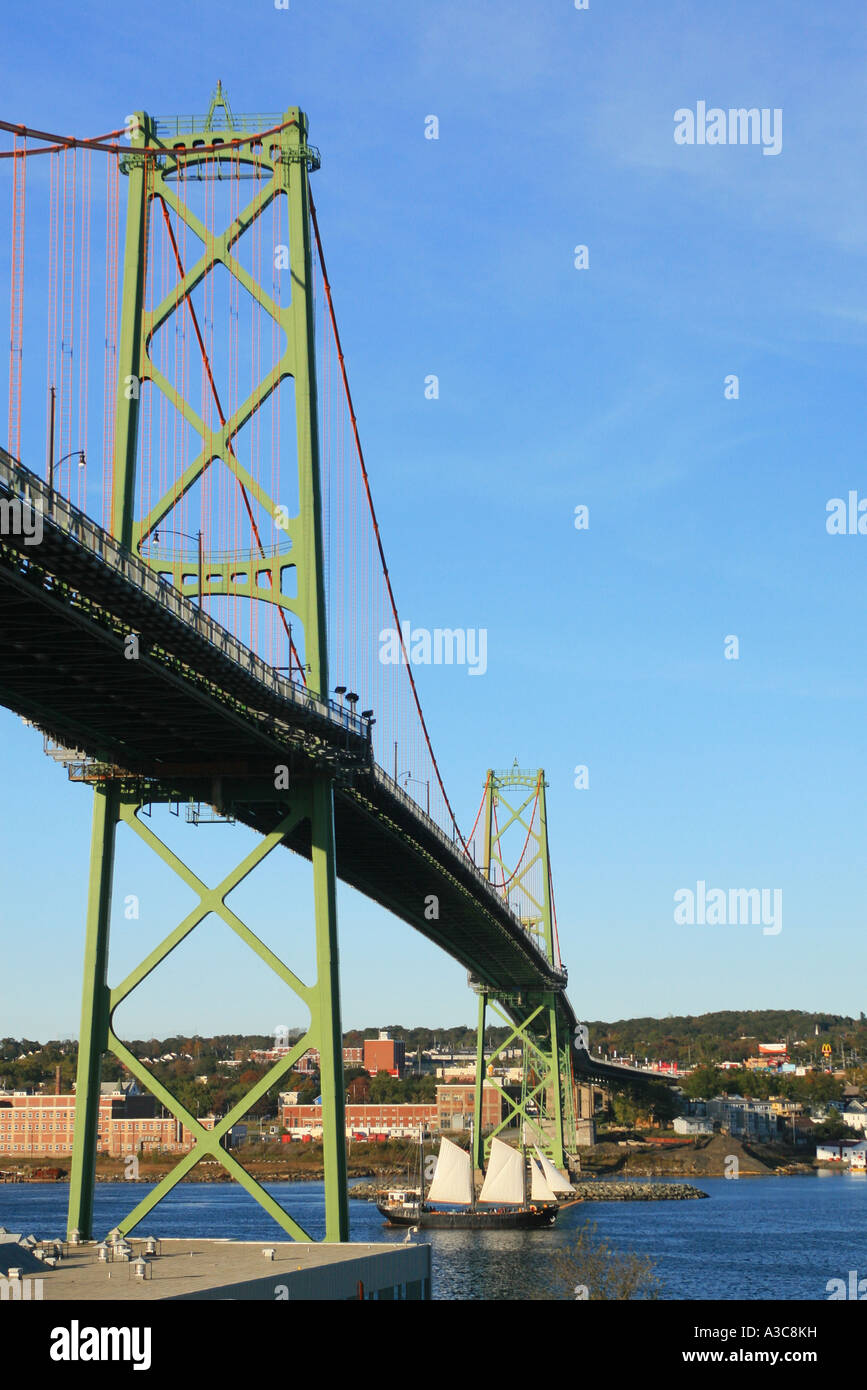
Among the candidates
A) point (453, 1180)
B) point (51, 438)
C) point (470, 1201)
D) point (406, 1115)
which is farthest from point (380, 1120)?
point (51, 438)

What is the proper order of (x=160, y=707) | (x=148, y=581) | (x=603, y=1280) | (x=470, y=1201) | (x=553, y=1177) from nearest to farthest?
1. (x=148, y=581)
2. (x=160, y=707)
3. (x=603, y=1280)
4. (x=470, y=1201)
5. (x=553, y=1177)

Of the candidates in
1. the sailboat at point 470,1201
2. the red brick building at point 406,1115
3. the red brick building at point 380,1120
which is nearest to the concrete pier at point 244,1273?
the sailboat at point 470,1201

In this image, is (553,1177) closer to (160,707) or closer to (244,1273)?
(160,707)

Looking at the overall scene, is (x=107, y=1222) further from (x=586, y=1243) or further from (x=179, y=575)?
(x=179, y=575)

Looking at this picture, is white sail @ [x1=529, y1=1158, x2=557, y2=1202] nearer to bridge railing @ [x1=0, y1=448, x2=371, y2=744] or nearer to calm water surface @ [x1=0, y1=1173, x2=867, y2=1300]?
calm water surface @ [x1=0, y1=1173, x2=867, y2=1300]

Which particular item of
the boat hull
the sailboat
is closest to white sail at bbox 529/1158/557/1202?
the sailboat
